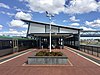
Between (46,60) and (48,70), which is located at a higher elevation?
(46,60)

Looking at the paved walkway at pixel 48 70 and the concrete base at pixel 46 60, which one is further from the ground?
the concrete base at pixel 46 60

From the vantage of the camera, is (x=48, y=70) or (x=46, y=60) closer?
(x=48, y=70)

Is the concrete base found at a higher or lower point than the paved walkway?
higher

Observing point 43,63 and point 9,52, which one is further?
point 9,52

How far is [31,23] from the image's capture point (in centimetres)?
6619

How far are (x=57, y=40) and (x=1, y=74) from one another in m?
46.9

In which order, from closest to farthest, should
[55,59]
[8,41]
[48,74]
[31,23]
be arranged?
[48,74] → [55,59] → [8,41] → [31,23]

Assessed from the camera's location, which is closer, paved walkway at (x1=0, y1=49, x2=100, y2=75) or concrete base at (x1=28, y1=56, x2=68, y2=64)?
paved walkway at (x1=0, y1=49, x2=100, y2=75)

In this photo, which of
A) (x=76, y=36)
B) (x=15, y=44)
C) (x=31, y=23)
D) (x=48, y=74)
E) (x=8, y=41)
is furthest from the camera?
(x=31, y=23)

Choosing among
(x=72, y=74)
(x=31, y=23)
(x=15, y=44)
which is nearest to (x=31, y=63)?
(x=72, y=74)

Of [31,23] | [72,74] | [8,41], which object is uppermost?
[31,23]

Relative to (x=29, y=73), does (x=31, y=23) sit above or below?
above

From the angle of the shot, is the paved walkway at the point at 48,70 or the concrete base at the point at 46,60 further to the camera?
the concrete base at the point at 46,60

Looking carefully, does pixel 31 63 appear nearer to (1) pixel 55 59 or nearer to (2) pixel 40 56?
(2) pixel 40 56
